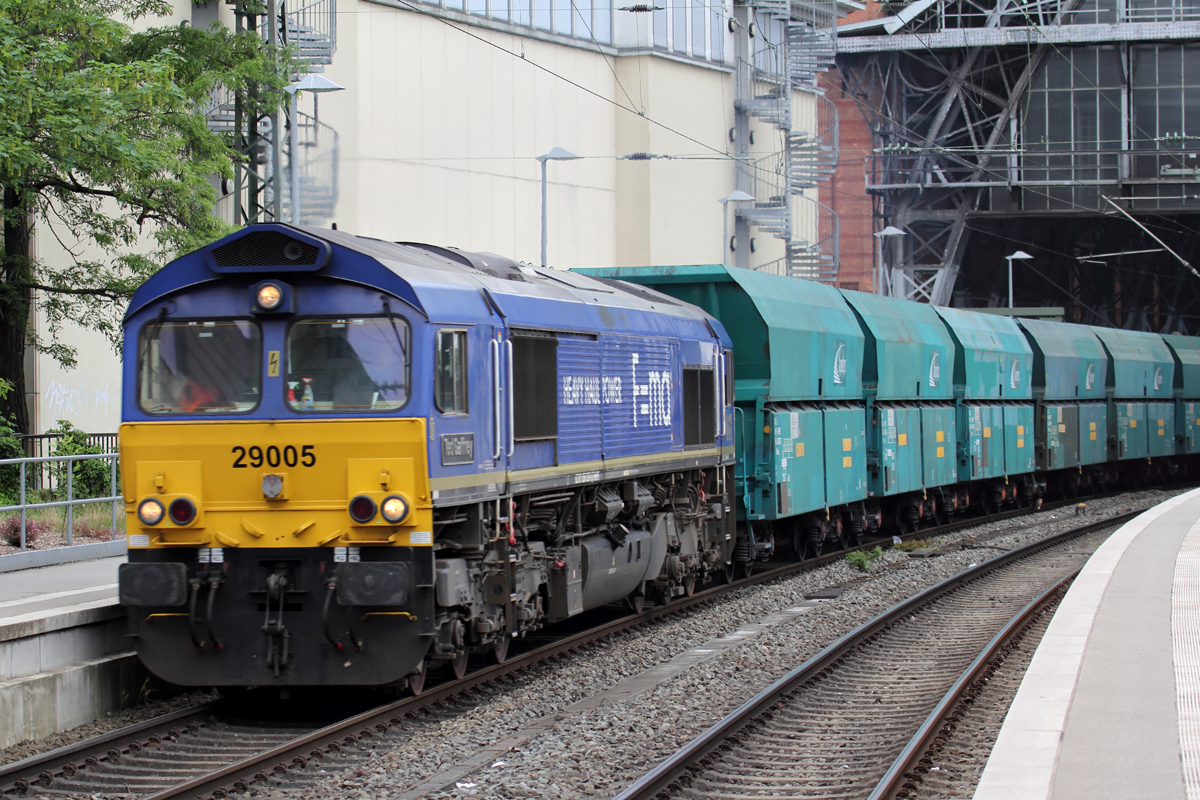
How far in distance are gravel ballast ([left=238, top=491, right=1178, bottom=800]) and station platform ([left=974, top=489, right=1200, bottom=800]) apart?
2.32 meters

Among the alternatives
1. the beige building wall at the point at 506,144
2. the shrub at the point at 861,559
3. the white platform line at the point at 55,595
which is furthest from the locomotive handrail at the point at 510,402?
the beige building wall at the point at 506,144

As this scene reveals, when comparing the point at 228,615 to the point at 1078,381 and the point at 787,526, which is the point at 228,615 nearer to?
the point at 787,526

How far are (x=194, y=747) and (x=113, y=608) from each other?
184 cm

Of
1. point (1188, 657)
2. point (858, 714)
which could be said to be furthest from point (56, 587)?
point (1188, 657)

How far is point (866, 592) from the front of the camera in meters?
17.4

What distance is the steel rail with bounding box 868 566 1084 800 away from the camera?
26.1 feet

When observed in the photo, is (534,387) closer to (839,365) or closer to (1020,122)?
(839,365)

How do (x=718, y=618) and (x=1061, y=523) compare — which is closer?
(x=718, y=618)

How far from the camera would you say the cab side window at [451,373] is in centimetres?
1000

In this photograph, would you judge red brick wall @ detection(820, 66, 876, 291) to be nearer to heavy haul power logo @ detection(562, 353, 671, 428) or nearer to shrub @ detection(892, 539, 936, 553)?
shrub @ detection(892, 539, 936, 553)

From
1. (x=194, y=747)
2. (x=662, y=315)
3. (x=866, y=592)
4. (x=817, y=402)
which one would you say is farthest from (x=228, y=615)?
(x=817, y=402)

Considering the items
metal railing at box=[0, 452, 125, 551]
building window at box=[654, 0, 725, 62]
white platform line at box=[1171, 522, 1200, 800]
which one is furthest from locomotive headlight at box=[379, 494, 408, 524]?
building window at box=[654, 0, 725, 62]

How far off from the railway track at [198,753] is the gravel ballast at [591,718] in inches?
6.0

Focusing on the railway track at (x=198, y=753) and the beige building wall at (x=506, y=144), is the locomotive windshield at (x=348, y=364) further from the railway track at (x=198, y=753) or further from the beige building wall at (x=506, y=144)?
the beige building wall at (x=506, y=144)
